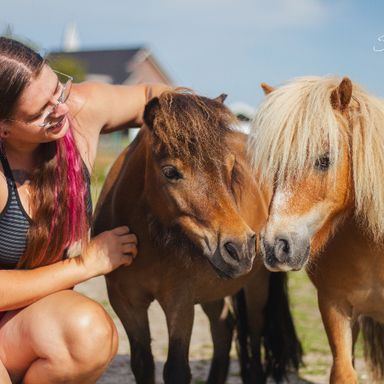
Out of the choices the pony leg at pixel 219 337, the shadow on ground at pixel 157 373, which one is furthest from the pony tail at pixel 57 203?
the shadow on ground at pixel 157 373

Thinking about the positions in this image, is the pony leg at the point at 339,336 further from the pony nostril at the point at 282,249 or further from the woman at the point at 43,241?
the woman at the point at 43,241

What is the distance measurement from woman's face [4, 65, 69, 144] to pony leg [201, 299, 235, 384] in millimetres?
2007

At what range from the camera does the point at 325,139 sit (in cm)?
298

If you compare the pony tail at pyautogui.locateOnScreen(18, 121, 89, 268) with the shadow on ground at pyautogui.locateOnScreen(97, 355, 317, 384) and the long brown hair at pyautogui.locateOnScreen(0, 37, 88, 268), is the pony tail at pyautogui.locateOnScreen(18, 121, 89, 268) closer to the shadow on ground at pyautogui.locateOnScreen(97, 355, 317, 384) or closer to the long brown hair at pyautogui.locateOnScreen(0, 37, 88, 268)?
the long brown hair at pyautogui.locateOnScreen(0, 37, 88, 268)

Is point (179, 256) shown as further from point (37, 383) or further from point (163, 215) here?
point (37, 383)

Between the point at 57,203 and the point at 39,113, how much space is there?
45 cm

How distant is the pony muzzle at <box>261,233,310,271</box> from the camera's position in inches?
113

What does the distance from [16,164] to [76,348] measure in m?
0.89

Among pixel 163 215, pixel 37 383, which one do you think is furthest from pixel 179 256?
pixel 37 383

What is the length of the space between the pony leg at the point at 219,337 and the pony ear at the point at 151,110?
1.76 metres

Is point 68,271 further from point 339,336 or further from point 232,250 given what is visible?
point 339,336

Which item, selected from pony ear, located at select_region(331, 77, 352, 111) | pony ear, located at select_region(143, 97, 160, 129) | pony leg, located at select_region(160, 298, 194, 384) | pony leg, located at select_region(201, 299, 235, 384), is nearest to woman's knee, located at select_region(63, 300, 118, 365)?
pony leg, located at select_region(160, 298, 194, 384)

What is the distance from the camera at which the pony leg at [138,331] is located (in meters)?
3.81

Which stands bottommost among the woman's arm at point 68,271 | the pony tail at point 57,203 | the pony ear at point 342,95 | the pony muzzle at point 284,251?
the woman's arm at point 68,271
